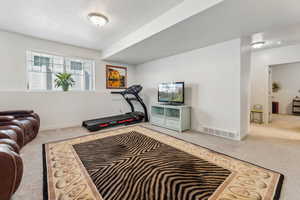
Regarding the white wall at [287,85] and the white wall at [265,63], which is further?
the white wall at [287,85]

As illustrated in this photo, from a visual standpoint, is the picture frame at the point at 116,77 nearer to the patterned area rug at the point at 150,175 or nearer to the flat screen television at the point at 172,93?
the flat screen television at the point at 172,93

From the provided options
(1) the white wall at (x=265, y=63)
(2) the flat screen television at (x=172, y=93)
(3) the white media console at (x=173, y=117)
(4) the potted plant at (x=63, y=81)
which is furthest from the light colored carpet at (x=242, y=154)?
(1) the white wall at (x=265, y=63)

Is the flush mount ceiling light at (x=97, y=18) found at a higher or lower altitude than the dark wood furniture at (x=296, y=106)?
higher

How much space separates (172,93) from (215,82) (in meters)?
1.23

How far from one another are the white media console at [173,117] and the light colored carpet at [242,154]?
324 mm

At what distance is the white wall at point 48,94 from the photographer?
3260mm

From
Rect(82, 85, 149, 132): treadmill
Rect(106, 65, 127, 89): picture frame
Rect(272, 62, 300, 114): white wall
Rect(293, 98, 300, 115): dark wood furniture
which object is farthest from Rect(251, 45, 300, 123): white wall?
Rect(106, 65, 127, 89): picture frame

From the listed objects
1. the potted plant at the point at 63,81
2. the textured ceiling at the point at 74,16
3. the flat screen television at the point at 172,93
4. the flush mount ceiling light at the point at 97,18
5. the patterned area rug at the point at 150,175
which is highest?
the textured ceiling at the point at 74,16

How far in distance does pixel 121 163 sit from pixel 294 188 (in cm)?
210

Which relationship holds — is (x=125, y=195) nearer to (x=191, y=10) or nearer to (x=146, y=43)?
(x=191, y=10)

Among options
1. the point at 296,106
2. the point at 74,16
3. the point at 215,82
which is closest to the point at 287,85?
the point at 296,106

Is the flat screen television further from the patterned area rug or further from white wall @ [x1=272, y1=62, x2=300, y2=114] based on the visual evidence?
white wall @ [x1=272, y1=62, x2=300, y2=114]

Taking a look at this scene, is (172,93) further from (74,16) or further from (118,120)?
(74,16)

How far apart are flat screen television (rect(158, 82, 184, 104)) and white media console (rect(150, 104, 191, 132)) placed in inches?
10.0
